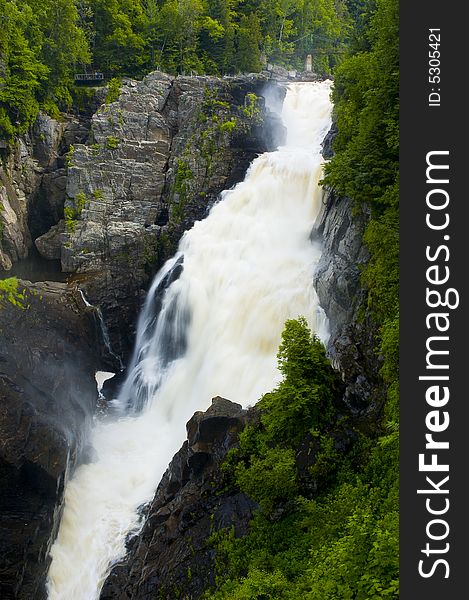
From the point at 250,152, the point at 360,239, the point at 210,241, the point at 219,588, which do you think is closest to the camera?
the point at 219,588

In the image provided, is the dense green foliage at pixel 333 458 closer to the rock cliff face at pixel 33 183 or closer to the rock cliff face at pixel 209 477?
the rock cliff face at pixel 209 477

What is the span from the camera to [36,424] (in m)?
18.6

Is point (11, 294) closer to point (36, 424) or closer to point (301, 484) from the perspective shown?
point (36, 424)

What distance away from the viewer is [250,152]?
1389 inches

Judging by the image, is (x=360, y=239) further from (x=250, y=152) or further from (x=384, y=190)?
(x=250, y=152)

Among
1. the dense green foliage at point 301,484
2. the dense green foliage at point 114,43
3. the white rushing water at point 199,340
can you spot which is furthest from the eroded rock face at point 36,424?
the dense green foliage at point 114,43

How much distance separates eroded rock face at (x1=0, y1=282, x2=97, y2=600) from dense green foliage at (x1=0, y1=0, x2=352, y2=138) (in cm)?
1582

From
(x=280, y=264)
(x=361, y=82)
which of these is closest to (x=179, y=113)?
(x=280, y=264)

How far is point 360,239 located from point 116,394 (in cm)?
1675

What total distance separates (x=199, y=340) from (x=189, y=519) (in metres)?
10.9

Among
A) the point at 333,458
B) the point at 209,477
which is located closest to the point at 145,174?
the point at 209,477

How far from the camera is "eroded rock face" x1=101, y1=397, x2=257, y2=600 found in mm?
13586

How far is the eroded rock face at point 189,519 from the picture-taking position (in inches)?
535

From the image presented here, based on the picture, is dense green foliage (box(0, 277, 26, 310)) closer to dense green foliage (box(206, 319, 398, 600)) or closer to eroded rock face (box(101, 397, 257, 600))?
eroded rock face (box(101, 397, 257, 600))
